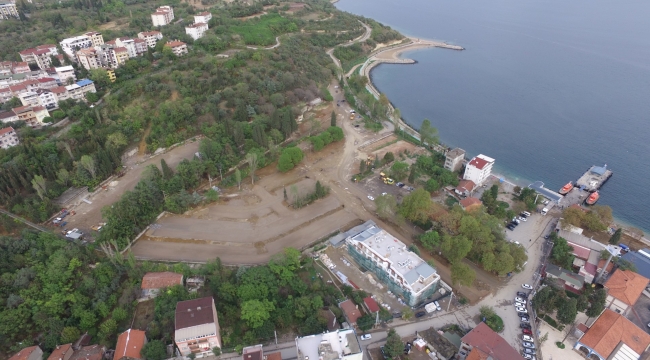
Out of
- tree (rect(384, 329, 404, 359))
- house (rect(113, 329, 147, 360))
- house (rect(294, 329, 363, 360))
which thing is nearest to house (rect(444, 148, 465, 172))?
tree (rect(384, 329, 404, 359))

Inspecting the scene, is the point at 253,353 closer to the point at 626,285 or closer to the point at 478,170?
the point at 626,285

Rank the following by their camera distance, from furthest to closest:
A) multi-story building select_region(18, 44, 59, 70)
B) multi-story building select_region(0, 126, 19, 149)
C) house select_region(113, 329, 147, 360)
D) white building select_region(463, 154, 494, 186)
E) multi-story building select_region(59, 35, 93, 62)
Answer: multi-story building select_region(59, 35, 93, 62) < multi-story building select_region(18, 44, 59, 70) < white building select_region(463, 154, 494, 186) < multi-story building select_region(0, 126, 19, 149) < house select_region(113, 329, 147, 360)

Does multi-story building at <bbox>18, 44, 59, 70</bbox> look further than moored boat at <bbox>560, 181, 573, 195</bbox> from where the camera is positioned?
Yes

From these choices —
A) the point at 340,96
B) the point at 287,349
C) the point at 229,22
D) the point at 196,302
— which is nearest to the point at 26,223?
the point at 196,302

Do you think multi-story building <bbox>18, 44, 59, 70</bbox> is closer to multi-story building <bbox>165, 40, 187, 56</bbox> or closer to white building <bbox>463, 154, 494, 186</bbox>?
multi-story building <bbox>165, 40, 187, 56</bbox>

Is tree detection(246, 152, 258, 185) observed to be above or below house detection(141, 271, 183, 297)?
above

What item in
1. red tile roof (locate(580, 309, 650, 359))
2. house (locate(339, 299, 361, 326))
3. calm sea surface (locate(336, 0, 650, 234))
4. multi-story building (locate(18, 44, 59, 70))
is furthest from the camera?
multi-story building (locate(18, 44, 59, 70))

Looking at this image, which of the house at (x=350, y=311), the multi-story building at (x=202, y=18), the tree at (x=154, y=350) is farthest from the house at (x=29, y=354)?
the multi-story building at (x=202, y=18)

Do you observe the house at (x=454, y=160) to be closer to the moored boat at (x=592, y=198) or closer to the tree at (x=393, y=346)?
the moored boat at (x=592, y=198)
